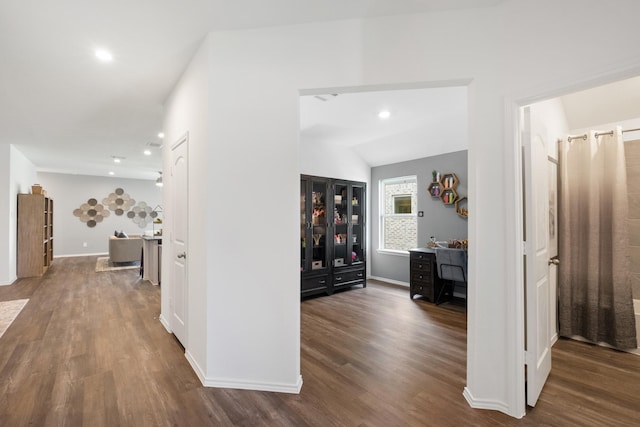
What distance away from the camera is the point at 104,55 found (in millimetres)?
2500

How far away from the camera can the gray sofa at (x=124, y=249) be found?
7.14 m

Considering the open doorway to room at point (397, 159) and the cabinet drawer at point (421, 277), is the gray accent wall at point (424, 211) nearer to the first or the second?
the open doorway to room at point (397, 159)

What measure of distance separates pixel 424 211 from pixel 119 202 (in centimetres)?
947

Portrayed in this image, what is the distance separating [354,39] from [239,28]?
0.84 m

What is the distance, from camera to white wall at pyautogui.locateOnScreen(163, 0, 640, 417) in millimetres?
1845

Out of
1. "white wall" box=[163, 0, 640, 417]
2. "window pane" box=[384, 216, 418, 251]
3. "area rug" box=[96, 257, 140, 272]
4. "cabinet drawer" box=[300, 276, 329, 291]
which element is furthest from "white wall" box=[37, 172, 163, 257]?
"white wall" box=[163, 0, 640, 417]

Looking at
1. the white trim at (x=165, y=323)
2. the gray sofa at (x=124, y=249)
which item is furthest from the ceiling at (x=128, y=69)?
the gray sofa at (x=124, y=249)

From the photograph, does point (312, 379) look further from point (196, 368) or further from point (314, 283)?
point (314, 283)

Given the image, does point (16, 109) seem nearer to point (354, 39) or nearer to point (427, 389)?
point (354, 39)

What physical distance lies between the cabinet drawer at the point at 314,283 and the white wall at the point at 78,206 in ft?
26.9

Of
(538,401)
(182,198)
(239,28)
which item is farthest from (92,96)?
(538,401)

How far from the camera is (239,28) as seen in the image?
2156mm

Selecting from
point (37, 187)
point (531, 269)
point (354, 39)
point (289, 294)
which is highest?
point (354, 39)

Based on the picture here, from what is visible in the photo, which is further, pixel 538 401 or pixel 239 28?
pixel 239 28
